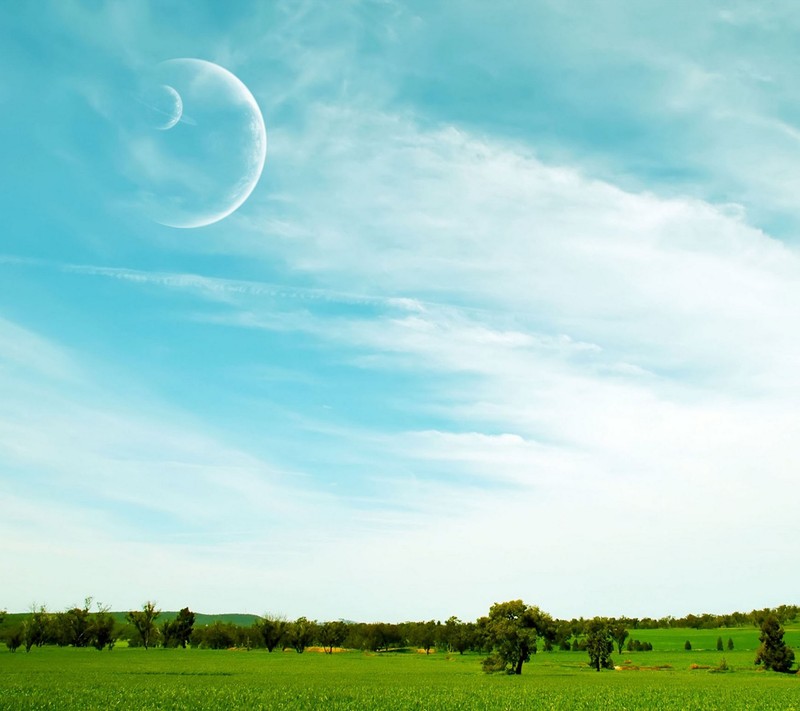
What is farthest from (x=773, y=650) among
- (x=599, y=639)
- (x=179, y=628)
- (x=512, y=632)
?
(x=179, y=628)

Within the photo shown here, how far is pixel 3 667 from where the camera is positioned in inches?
3329

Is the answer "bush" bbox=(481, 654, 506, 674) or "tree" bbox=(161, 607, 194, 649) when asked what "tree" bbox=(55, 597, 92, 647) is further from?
"bush" bbox=(481, 654, 506, 674)

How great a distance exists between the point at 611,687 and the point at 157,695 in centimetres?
4250

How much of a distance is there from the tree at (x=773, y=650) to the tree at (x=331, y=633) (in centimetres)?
12315

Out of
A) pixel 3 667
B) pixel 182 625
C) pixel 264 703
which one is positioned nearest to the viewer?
pixel 264 703

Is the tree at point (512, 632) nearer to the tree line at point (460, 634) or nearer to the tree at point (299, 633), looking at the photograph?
the tree line at point (460, 634)

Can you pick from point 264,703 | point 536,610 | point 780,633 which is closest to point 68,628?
point 536,610

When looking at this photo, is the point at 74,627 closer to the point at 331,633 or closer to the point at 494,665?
the point at 331,633

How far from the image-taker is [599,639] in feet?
348

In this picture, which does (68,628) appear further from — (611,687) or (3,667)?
(611,687)

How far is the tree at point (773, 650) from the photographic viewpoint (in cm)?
10256

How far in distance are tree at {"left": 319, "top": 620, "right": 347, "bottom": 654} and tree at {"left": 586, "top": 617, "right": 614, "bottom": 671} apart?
104473mm

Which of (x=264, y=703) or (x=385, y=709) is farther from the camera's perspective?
(x=264, y=703)

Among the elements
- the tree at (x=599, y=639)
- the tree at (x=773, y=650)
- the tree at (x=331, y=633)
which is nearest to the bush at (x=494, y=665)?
the tree at (x=599, y=639)
